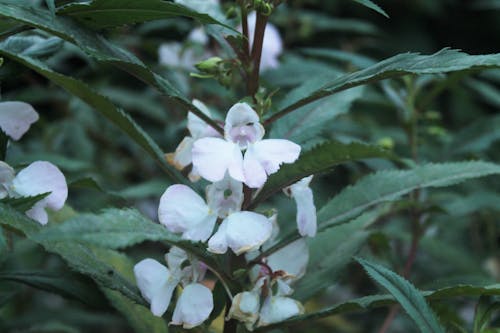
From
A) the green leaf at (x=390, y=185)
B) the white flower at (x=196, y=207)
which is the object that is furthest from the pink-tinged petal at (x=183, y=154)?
the green leaf at (x=390, y=185)

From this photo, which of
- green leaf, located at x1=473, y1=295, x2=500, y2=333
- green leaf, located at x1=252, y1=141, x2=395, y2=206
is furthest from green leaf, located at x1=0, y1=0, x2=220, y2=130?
green leaf, located at x1=473, y1=295, x2=500, y2=333

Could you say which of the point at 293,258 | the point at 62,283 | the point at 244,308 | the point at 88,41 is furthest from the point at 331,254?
the point at 88,41

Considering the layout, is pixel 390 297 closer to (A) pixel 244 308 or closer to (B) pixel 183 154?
(A) pixel 244 308

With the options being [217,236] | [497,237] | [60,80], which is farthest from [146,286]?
[497,237]

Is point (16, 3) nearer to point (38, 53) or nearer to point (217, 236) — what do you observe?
point (38, 53)

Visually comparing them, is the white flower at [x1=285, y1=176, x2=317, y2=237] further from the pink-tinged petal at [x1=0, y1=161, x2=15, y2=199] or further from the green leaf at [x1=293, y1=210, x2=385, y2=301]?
the pink-tinged petal at [x1=0, y1=161, x2=15, y2=199]

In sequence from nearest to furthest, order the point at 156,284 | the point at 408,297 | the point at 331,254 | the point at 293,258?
the point at 408,297 < the point at 156,284 < the point at 293,258 < the point at 331,254
